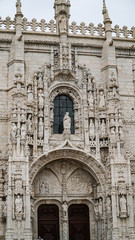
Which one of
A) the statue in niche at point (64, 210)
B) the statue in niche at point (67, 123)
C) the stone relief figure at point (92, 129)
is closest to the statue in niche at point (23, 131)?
the statue in niche at point (67, 123)

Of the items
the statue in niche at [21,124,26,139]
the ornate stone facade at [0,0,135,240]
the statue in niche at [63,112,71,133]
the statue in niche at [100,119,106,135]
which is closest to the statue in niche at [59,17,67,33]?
the ornate stone facade at [0,0,135,240]

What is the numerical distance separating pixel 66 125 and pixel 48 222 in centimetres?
503

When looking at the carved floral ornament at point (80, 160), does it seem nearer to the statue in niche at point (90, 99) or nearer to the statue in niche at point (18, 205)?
the statue in niche at point (18, 205)

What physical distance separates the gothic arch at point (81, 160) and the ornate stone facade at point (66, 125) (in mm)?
52

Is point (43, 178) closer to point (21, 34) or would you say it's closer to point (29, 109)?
point (29, 109)

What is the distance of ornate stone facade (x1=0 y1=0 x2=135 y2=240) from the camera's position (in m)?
19.6

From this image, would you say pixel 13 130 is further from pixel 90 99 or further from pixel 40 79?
pixel 90 99

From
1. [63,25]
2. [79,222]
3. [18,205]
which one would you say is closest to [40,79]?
[63,25]

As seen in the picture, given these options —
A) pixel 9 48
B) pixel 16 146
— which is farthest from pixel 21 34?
pixel 16 146

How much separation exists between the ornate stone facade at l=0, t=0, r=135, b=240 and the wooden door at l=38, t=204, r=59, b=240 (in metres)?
0.23

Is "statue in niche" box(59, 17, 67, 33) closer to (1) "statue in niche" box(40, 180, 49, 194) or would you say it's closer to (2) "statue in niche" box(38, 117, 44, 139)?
(2) "statue in niche" box(38, 117, 44, 139)

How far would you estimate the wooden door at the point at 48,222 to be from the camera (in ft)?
67.2

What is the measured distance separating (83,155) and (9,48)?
7074 mm

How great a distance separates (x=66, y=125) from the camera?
2119 cm
